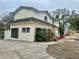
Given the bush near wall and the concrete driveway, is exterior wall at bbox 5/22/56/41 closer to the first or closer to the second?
the bush near wall

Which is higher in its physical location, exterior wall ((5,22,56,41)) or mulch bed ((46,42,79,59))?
exterior wall ((5,22,56,41))

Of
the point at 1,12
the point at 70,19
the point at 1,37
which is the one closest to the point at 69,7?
the point at 70,19

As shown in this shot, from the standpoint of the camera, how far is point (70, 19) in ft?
156

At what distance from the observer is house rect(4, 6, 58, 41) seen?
2106cm

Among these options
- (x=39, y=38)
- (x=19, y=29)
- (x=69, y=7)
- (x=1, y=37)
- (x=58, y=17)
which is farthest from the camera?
(x=69, y=7)

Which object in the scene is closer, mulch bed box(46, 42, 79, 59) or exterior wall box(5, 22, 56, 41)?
mulch bed box(46, 42, 79, 59)

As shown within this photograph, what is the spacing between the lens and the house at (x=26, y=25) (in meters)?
21.1

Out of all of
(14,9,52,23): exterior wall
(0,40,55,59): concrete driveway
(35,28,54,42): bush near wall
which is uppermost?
(14,9,52,23): exterior wall

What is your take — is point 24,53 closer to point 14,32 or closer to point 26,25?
point 26,25

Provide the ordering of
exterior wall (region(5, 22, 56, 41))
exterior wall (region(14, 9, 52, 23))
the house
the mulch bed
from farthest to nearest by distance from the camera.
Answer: exterior wall (region(14, 9, 52, 23)) → the house → exterior wall (region(5, 22, 56, 41)) → the mulch bed

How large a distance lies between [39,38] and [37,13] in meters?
9.00

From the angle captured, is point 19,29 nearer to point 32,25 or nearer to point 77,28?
point 32,25

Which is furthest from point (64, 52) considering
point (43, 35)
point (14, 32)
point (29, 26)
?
point (14, 32)

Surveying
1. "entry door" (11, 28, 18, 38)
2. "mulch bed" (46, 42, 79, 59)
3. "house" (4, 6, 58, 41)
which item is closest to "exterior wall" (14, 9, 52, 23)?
"house" (4, 6, 58, 41)
